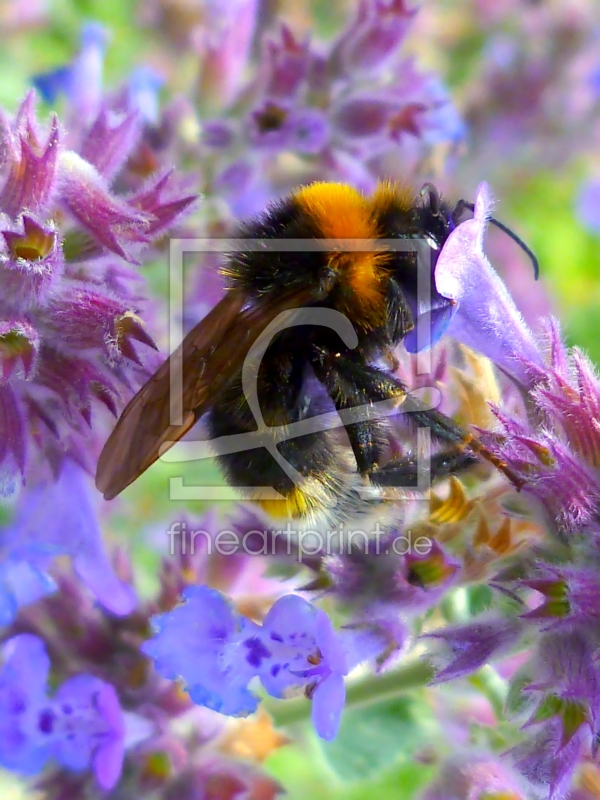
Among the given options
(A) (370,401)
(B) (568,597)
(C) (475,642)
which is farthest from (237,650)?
(B) (568,597)

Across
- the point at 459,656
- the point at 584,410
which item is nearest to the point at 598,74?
the point at 584,410

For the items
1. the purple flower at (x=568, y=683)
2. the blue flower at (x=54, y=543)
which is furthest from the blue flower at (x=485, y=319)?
the blue flower at (x=54, y=543)

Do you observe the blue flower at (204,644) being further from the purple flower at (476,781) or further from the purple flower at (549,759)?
the purple flower at (476,781)

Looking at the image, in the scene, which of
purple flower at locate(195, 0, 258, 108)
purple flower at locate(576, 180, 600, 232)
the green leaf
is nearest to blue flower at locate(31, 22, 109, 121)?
purple flower at locate(195, 0, 258, 108)

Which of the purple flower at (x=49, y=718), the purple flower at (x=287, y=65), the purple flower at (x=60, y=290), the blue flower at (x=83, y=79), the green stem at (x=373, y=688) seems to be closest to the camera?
the purple flower at (x=60, y=290)

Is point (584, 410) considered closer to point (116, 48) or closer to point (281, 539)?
point (281, 539)

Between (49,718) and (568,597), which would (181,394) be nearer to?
(568,597)
